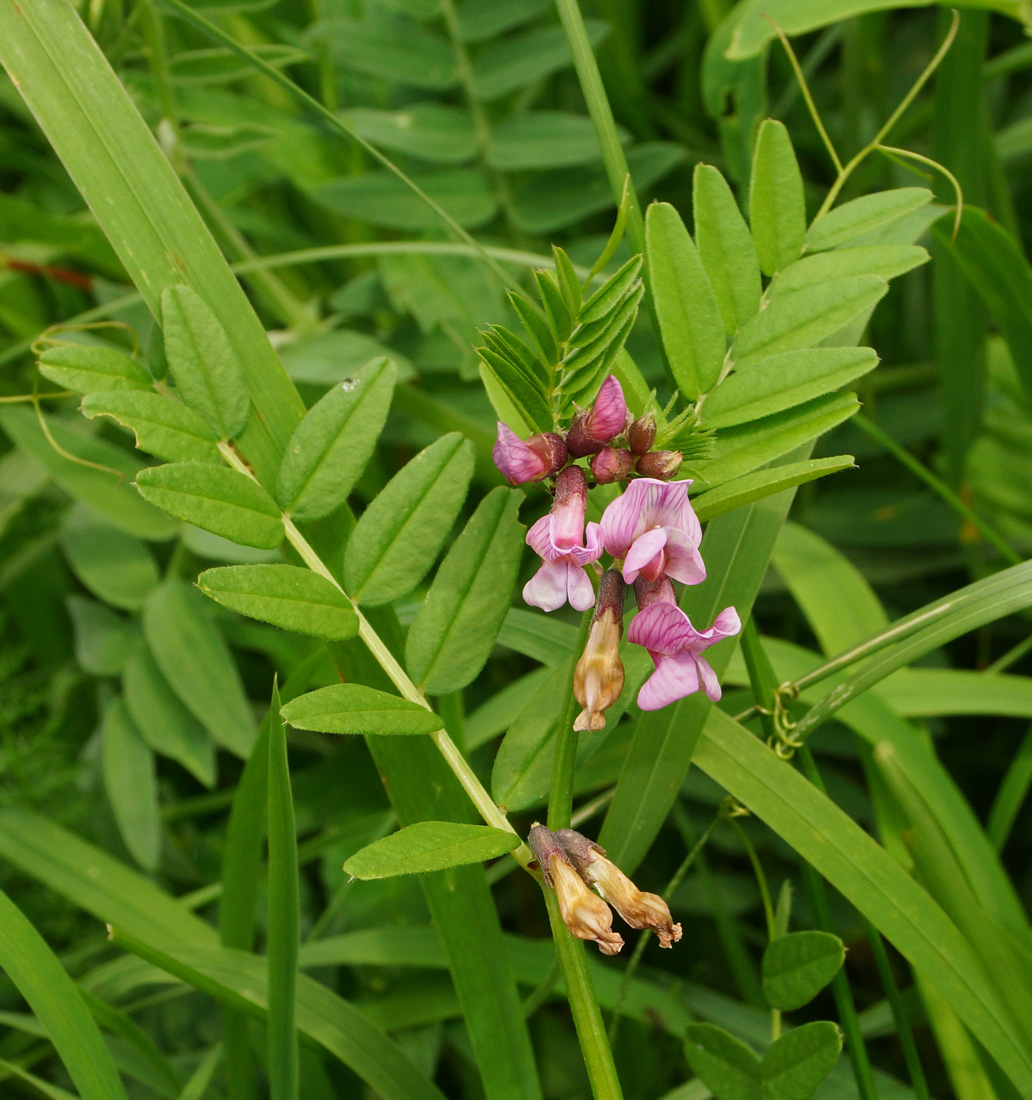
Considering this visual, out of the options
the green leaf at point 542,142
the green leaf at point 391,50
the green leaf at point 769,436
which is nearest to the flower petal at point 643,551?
the green leaf at point 769,436

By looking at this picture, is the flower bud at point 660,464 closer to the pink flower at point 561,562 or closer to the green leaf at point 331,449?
the pink flower at point 561,562

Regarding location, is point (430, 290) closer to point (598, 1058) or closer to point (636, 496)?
point (636, 496)

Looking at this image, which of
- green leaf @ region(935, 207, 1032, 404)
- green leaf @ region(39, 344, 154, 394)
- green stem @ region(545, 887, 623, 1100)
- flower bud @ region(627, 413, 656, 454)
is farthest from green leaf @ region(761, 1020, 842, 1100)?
green leaf @ region(935, 207, 1032, 404)

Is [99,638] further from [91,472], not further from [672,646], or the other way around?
[672,646]

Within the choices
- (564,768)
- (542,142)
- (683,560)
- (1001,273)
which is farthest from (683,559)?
(542,142)

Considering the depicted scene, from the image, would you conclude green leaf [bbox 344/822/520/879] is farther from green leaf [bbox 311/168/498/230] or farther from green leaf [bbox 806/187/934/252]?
green leaf [bbox 311/168/498/230]

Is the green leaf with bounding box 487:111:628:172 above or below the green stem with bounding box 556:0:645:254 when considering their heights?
below
